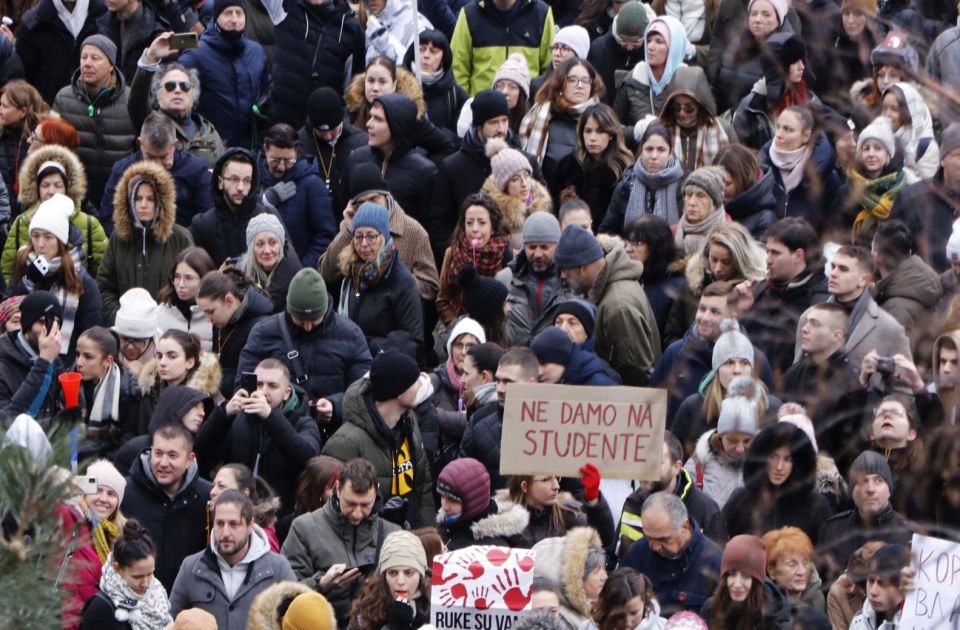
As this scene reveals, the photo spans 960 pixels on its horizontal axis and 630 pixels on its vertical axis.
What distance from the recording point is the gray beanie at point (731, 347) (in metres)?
10.1

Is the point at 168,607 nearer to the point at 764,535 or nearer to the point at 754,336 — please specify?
the point at 764,535

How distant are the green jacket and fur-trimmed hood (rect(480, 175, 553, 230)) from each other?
2.59 m

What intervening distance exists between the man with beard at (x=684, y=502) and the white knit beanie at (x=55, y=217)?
4385 millimetres

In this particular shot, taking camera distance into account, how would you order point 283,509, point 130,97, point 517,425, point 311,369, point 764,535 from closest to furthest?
point 517,425
point 764,535
point 283,509
point 311,369
point 130,97

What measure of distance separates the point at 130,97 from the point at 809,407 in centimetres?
610

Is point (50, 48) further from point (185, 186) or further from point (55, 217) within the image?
point (55, 217)

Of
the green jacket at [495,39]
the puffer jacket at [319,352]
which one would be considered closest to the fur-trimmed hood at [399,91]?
the green jacket at [495,39]

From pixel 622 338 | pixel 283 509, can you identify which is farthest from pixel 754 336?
pixel 283 509

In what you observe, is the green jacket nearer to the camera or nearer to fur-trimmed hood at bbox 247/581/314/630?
the camera

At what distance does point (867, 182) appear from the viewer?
37.5ft

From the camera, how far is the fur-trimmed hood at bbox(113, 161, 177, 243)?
12.5 m

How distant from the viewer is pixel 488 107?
13102 millimetres

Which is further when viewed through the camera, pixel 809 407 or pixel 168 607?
pixel 809 407

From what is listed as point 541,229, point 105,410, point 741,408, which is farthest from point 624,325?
point 105,410
